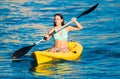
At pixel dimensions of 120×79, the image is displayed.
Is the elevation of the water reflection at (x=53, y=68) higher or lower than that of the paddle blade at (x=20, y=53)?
lower

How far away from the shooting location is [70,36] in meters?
19.7

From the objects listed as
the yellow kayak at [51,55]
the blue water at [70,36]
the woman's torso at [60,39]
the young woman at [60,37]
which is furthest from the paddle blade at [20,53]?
the woman's torso at [60,39]

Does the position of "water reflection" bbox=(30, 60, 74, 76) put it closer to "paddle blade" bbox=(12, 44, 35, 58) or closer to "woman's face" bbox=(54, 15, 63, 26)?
"paddle blade" bbox=(12, 44, 35, 58)

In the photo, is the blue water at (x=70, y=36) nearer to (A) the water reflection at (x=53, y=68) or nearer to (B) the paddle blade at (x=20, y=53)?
(A) the water reflection at (x=53, y=68)

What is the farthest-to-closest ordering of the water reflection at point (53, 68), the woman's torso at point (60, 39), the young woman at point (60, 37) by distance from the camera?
the woman's torso at point (60, 39) < the young woman at point (60, 37) < the water reflection at point (53, 68)

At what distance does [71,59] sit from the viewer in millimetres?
14523

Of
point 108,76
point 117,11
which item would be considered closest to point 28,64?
point 108,76

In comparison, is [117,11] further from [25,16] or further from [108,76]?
[108,76]

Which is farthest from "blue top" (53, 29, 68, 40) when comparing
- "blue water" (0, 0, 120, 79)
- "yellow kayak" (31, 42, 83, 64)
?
"blue water" (0, 0, 120, 79)

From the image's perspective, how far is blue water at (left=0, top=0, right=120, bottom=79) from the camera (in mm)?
13242

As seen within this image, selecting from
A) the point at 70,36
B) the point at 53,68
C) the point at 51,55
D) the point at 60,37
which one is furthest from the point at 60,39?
the point at 70,36

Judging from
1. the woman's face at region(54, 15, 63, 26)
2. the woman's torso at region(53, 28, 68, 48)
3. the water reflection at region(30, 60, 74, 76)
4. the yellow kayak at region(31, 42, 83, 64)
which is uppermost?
the woman's face at region(54, 15, 63, 26)

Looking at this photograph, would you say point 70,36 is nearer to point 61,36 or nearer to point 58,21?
point 61,36

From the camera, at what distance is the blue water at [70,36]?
521 inches
